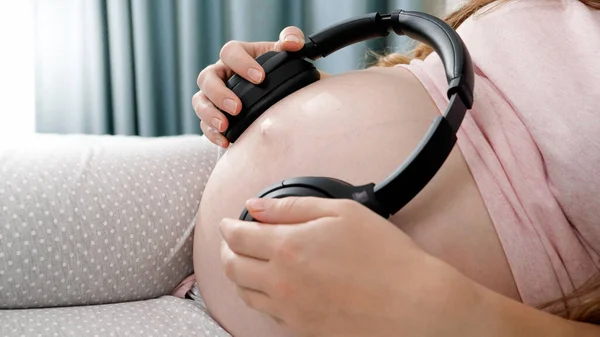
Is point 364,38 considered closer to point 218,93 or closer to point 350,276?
point 218,93

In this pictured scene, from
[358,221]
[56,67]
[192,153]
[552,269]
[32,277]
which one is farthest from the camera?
[56,67]

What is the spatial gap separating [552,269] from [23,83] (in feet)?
6.02

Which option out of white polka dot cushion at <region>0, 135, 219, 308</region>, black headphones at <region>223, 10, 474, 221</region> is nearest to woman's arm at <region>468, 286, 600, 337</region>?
black headphones at <region>223, 10, 474, 221</region>

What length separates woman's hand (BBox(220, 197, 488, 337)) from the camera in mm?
422

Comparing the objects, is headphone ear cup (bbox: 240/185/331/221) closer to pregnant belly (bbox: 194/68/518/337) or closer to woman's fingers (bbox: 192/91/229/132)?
pregnant belly (bbox: 194/68/518/337)

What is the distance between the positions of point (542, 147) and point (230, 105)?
34 cm

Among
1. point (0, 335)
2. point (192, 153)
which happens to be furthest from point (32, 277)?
point (192, 153)

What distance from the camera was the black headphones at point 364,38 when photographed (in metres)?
0.43

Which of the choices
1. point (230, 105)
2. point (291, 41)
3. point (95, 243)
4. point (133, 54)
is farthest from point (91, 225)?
point (133, 54)

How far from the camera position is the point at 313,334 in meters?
0.45

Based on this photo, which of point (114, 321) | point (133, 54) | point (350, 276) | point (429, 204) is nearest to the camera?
point (350, 276)

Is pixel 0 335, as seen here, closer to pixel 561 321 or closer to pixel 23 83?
pixel 561 321

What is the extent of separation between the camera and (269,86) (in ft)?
2.22

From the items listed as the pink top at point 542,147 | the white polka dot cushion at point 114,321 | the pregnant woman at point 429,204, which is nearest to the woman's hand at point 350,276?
the pregnant woman at point 429,204
